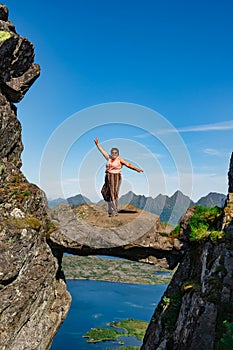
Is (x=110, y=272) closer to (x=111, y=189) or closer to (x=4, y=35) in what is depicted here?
(x=111, y=189)

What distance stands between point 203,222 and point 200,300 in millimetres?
4697

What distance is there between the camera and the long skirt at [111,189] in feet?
43.2

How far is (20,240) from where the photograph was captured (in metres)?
11.6

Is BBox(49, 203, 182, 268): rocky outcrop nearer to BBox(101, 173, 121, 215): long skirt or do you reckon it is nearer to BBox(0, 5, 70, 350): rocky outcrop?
BBox(101, 173, 121, 215): long skirt

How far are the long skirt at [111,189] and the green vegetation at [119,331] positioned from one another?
3811 cm

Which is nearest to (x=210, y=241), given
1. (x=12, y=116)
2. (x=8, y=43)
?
(x=12, y=116)

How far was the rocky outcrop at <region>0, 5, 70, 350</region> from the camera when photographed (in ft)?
35.9

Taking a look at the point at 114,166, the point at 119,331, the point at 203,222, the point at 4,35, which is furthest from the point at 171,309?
the point at 119,331

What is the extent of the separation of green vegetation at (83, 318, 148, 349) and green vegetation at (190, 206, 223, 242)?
Result: 129 feet

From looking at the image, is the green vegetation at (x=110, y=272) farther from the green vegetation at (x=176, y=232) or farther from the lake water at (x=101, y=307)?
the green vegetation at (x=176, y=232)

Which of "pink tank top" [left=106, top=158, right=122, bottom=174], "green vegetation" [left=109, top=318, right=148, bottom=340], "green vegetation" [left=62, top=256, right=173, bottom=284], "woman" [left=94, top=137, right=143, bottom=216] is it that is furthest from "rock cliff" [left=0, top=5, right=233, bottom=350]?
"green vegetation" [left=62, top=256, right=173, bottom=284]

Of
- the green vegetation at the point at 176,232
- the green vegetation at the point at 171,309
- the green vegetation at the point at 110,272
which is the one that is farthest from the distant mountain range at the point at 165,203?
the green vegetation at the point at 110,272

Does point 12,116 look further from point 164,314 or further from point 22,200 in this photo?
point 164,314

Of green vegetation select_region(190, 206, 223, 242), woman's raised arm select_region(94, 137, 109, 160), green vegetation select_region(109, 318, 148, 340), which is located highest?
woman's raised arm select_region(94, 137, 109, 160)
